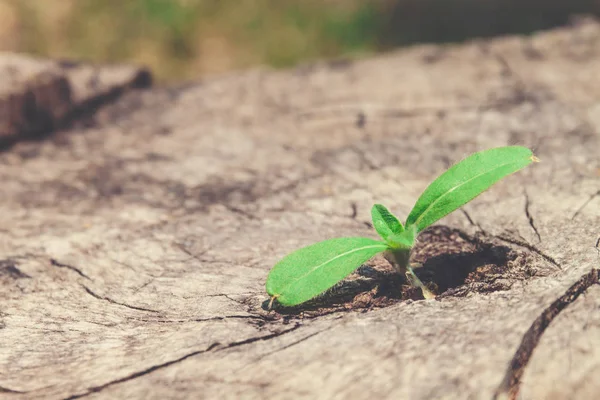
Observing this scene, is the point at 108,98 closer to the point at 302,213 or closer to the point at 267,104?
the point at 267,104

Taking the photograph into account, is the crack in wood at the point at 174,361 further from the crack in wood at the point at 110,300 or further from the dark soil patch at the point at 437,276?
the crack in wood at the point at 110,300

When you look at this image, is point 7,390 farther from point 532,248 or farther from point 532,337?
point 532,248

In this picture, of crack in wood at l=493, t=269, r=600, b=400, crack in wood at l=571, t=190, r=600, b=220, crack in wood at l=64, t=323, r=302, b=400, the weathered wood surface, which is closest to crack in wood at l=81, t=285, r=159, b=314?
the weathered wood surface

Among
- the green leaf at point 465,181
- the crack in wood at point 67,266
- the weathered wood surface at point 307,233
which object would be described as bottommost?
the crack in wood at point 67,266

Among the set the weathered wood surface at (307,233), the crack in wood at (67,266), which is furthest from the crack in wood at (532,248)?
the crack in wood at (67,266)

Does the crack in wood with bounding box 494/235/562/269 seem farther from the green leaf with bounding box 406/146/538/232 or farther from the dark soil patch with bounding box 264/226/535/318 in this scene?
the green leaf with bounding box 406/146/538/232

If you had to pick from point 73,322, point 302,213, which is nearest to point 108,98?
point 302,213
